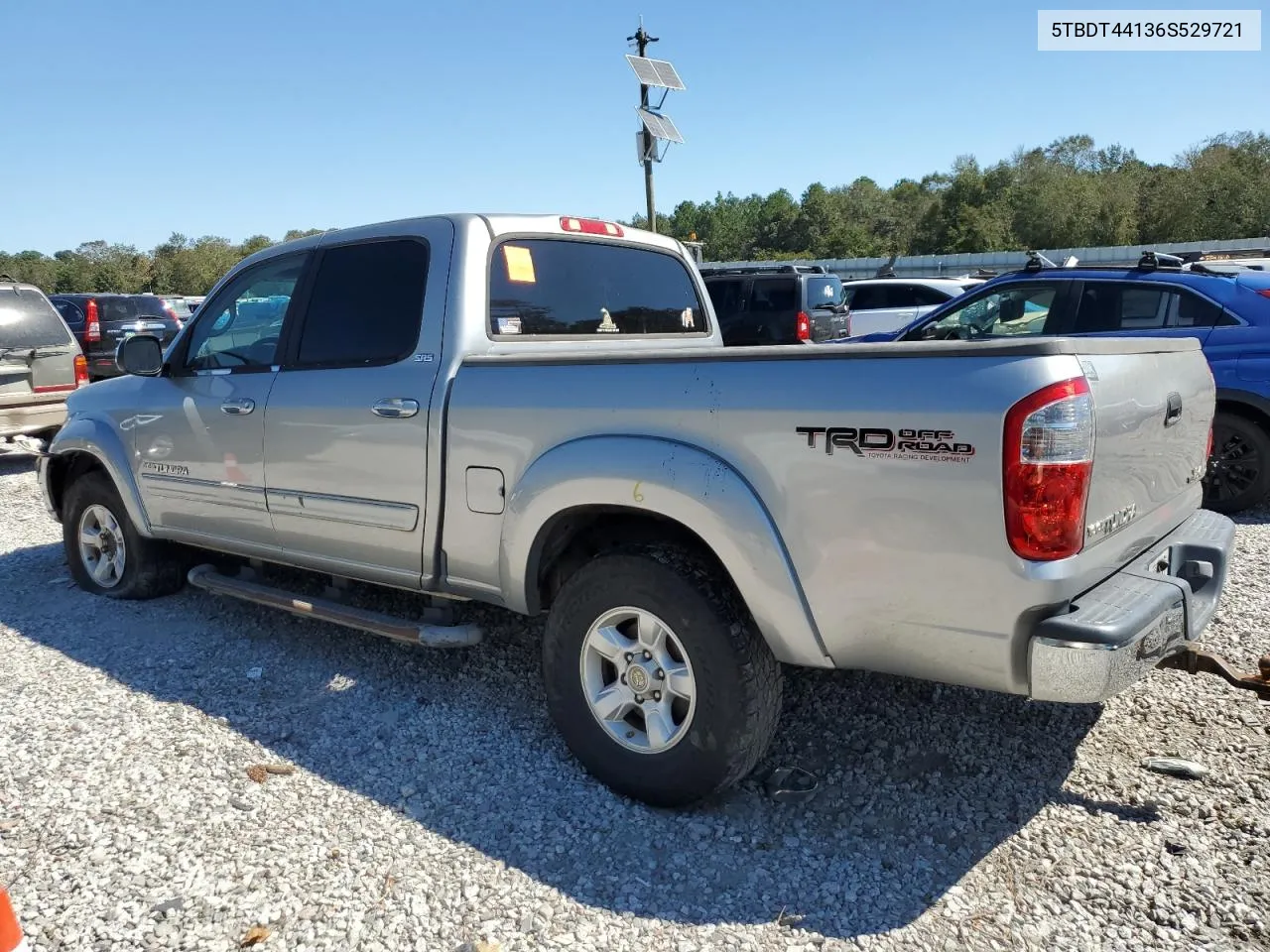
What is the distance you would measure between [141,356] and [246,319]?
606mm

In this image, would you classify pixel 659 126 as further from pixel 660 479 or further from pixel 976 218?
pixel 976 218

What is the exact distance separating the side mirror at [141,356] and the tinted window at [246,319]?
143mm

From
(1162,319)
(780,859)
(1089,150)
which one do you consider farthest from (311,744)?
(1089,150)

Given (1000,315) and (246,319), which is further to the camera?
(1000,315)

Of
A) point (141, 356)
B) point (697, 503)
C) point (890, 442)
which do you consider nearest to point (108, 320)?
point (141, 356)

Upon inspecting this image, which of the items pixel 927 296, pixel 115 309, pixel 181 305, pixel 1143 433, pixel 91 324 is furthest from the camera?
pixel 181 305

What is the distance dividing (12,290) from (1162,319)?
10.4 m

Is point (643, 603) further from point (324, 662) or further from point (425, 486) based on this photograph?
point (324, 662)

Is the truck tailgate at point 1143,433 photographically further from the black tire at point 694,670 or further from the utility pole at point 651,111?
the utility pole at point 651,111

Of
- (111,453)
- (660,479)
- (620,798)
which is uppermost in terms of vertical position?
(660,479)

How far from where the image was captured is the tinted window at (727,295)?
13656 millimetres

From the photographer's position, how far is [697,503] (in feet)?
8.92

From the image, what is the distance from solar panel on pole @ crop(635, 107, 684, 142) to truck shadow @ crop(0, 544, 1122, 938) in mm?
15559

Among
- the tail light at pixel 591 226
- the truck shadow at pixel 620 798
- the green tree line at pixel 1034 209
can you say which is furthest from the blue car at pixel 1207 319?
the green tree line at pixel 1034 209
